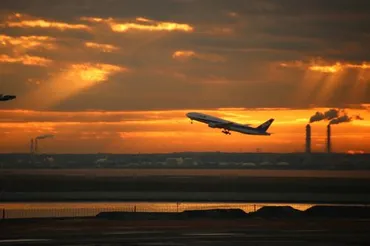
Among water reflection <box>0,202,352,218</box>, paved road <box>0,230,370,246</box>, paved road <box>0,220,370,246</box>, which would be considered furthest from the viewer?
water reflection <box>0,202,352,218</box>

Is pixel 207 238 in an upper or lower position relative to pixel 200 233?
lower

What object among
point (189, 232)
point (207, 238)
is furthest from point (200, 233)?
point (207, 238)

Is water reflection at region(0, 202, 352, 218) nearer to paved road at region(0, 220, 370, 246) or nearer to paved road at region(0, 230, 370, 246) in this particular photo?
paved road at region(0, 220, 370, 246)

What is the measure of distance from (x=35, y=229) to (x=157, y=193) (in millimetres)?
96648

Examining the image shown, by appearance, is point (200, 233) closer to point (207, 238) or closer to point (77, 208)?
point (207, 238)

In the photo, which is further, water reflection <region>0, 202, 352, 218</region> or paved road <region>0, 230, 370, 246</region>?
water reflection <region>0, 202, 352, 218</region>

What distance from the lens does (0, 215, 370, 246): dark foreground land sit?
81.0m

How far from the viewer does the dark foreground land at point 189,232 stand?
81.0m

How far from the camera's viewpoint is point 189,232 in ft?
299

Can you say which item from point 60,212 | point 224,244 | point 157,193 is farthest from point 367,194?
point 224,244

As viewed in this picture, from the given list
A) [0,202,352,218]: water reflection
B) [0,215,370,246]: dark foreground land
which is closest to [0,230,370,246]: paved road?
[0,215,370,246]: dark foreground land

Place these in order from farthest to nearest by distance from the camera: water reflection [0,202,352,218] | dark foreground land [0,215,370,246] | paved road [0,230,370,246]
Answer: water reflection [0,202,352,218]
dark foreground land [0,215,370,246]
paved road [0,230,370,246]

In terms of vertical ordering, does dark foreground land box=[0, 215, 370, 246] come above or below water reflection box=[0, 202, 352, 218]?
below

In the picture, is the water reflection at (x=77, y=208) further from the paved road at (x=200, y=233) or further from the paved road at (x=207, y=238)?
the paved road at (x=207, y=238)
